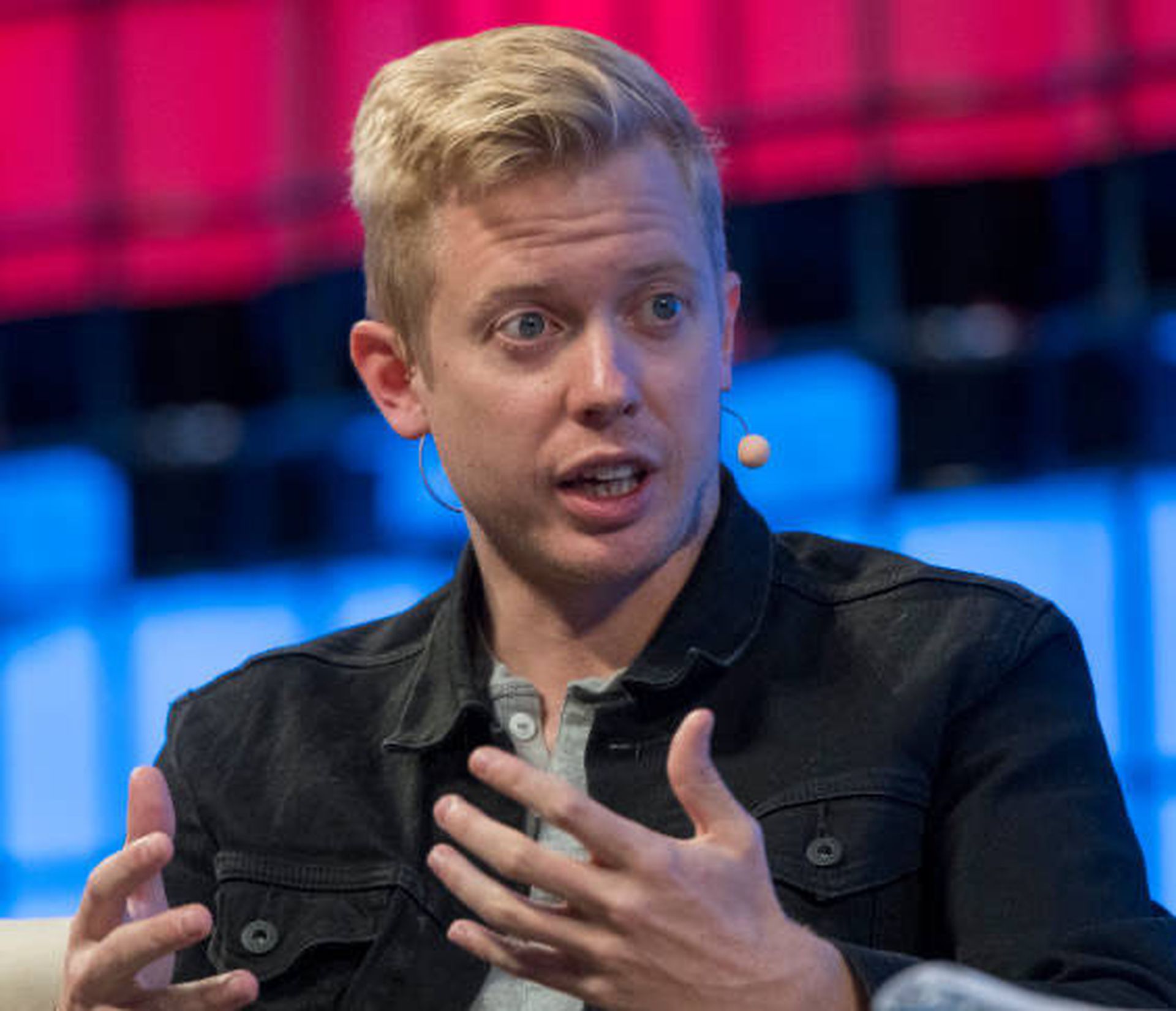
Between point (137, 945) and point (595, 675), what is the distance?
1.64 feet

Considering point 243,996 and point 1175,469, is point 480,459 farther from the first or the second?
point 1175,469

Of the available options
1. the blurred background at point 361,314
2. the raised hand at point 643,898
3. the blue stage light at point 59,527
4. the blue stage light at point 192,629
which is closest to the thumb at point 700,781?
the raised hand at point 643,898

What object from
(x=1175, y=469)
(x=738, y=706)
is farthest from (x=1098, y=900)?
(x=1175, y=469)

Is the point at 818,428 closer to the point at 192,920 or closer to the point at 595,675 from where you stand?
the point at 595,675

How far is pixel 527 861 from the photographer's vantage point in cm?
128

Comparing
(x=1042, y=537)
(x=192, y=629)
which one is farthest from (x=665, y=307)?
(x=192, y=629)

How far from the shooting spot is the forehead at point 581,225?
5.50 ft

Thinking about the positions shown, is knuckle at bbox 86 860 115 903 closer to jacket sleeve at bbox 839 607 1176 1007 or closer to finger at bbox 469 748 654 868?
finger at bbox 469 748 654 868

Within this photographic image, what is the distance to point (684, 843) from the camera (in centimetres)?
129

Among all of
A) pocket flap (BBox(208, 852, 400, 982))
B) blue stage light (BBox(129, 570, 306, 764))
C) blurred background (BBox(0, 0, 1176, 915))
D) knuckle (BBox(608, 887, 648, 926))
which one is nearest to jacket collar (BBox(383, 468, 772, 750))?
pocket flap (BBox(208, 852, 400, 982))

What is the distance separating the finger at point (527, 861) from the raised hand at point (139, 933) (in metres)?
0.22

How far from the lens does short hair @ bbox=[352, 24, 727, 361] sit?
1686mm

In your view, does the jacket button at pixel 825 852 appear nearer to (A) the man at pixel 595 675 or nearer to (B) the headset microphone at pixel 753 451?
(A) the man at pixel 595 675

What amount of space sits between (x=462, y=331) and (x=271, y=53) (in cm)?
426
